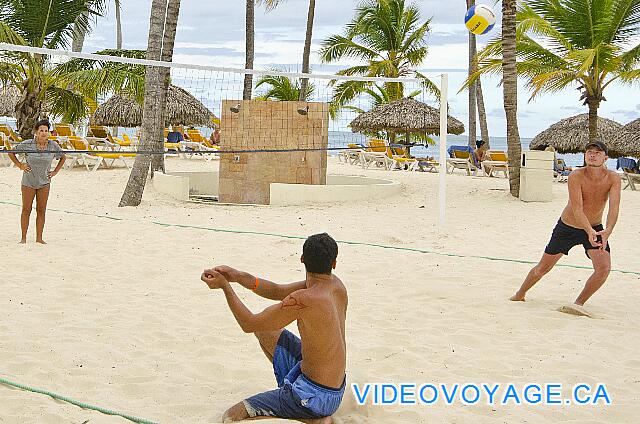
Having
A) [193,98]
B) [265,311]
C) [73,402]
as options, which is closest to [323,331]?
[265,311]

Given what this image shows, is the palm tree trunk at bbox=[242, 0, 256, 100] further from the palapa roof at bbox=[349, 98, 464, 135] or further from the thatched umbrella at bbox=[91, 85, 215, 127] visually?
the palapa roof at bbox=[349, 98, 464, 135]

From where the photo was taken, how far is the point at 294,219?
10.2 metres

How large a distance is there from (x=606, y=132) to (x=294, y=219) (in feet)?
51.8

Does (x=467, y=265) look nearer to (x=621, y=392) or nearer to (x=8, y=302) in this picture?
(x=621, y=392)

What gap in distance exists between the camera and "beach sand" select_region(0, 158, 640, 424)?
145 inches

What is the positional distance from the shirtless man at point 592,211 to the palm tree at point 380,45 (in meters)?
20.8

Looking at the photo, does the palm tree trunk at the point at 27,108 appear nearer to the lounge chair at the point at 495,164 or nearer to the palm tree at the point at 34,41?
the palm tree at the point at 34,41

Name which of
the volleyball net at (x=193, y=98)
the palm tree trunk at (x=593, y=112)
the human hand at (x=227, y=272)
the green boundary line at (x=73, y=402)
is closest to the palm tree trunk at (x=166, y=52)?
the volleyball net at (x=193, y=98)

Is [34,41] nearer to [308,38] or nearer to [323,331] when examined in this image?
[308,38]

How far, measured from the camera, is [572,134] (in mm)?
23359

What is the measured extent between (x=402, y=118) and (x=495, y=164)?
522 cm

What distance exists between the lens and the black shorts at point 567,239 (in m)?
5.21

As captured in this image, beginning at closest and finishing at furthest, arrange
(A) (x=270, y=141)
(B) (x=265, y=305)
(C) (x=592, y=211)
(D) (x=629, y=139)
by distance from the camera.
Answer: (C) (x=592, y=211) → (B) (x=265, y=305) → (A) (x=270, y=141) → (D) (x=629, y=139)

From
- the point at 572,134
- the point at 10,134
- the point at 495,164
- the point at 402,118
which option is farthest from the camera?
the point at 572,134
